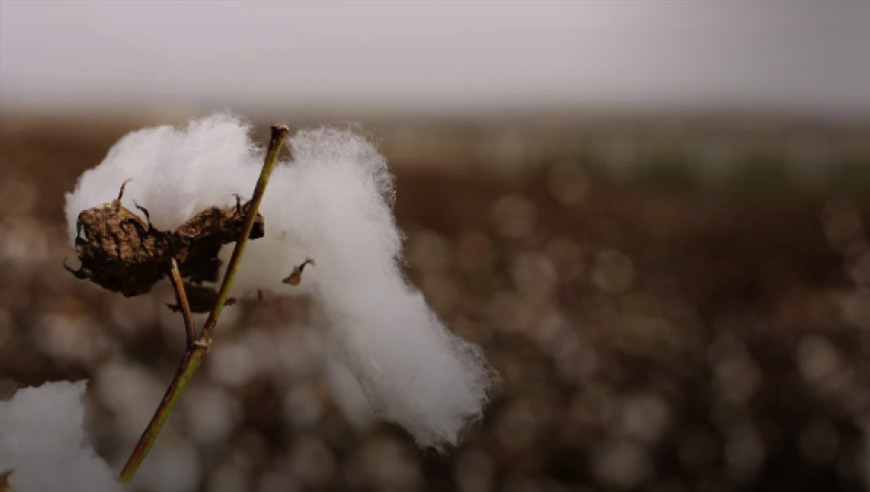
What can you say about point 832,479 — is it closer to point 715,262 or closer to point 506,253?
point 715,262

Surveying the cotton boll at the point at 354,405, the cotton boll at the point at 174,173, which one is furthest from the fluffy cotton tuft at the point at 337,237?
the cotton boll at the point at 354,405

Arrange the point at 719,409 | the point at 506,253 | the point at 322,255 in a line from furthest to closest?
the point at 506,253 < the point at 719,409 < the point at 322,255

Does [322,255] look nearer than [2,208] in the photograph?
Yes

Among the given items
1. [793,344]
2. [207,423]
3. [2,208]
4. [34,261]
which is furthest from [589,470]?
[2,208]

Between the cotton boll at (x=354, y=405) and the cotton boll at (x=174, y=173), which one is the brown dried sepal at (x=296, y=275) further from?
the cotton boll at (x=354, y=405)

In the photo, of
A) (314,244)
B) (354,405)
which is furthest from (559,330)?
(314,244)

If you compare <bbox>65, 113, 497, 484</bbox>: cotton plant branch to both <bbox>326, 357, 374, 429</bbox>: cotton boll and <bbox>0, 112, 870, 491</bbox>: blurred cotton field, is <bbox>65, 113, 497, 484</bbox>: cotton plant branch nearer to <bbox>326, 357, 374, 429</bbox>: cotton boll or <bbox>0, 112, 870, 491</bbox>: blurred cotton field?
<bbox>326, 357, 374, 429</bbox>: cotton boll
